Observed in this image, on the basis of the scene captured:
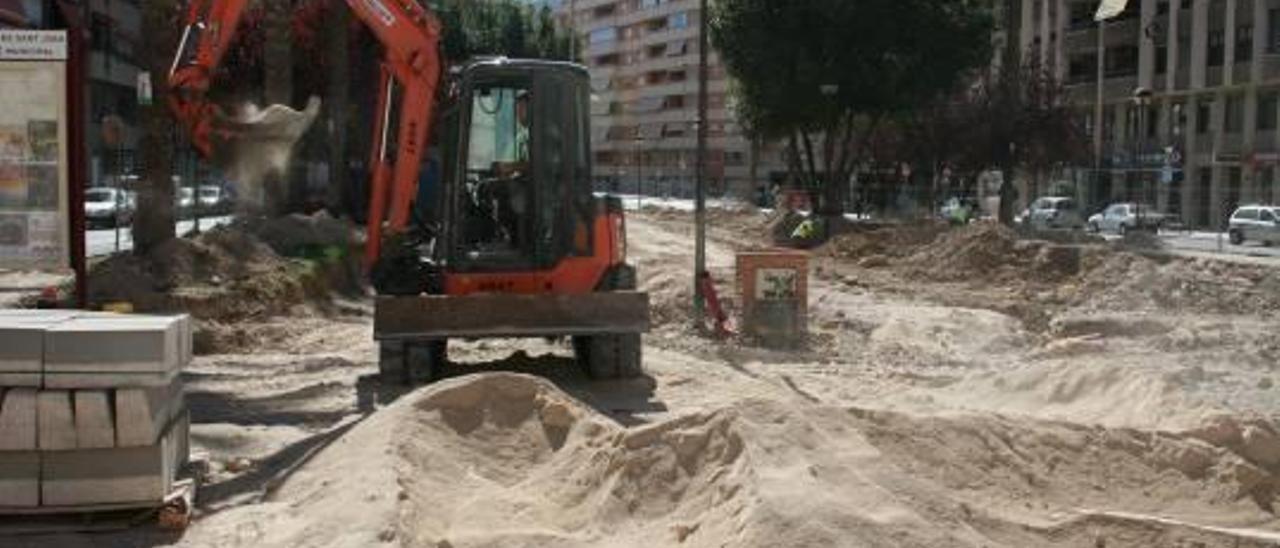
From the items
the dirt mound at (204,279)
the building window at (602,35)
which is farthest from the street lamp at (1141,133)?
the building window at (602,35)

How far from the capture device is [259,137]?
20.0 meters

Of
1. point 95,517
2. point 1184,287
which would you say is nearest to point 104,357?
point 95,517

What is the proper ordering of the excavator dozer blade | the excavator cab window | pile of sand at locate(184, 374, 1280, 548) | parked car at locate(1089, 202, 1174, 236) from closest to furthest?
pile of sand at locate(184, 374, 1280, 548)
the excavator dozer blade
the excavator cab window
parked car at locate(1089, 202, 1174, 236)

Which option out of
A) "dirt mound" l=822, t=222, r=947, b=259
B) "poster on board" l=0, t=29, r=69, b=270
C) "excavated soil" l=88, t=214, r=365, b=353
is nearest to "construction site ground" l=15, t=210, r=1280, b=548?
"excavated soil" l=88, t=214, r=365, b=353

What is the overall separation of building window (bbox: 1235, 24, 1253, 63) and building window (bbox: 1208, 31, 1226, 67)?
905 millimetres

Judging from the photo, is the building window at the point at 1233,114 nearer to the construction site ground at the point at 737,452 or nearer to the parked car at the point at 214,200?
the parked car at the point at 214,200

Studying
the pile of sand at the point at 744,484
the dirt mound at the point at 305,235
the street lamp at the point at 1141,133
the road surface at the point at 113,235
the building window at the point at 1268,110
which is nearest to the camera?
the pile of sand at the point at 744,484

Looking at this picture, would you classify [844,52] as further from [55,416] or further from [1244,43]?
[55,416]

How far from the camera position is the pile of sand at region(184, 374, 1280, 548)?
7020 mm

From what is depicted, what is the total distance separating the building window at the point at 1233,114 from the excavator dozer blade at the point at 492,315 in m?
54.0

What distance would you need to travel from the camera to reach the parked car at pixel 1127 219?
4869 centimetres

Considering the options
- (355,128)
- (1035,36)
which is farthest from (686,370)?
(1035,36)

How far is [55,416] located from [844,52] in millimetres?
39739

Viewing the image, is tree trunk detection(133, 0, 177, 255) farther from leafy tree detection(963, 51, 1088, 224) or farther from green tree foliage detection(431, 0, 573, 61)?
leafy tree detection(963, 51, 1088, 224)
